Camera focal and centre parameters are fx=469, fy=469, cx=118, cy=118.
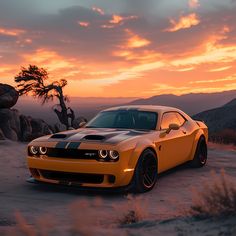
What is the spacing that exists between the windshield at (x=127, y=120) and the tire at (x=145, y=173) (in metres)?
0.92

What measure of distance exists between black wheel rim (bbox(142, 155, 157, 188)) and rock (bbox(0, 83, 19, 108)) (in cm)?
1821

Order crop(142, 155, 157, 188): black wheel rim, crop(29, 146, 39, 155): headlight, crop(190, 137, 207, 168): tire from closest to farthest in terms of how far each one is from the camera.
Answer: crop(142, 155, 157, 188): black wheel rim → crop(29, 146, 39, 155): headlight → crop(190, 137, 207, 168): tire

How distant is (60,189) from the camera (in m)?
7.85

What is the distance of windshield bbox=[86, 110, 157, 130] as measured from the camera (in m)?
8.64

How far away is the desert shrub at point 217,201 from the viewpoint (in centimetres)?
451

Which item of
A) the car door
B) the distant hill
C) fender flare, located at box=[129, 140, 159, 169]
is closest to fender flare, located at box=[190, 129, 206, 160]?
the car door

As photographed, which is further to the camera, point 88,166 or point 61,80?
point 61,80

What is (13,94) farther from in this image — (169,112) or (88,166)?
(88,166)

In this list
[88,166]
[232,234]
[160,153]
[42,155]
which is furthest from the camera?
[160,153]

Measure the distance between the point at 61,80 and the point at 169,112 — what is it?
1273 inches

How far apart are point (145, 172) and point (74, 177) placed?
3.84ft

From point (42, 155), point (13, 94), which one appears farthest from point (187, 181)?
point (13, 94)

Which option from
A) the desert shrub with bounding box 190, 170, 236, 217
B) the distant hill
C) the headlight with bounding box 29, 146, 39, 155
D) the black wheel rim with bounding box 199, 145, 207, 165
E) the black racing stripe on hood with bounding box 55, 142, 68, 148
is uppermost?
the black racing stripe on hood with bounding box 55, 142, 68, 148

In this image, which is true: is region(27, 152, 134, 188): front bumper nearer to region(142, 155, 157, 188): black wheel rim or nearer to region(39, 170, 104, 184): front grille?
region(39, 170, 104, 184): front grille
